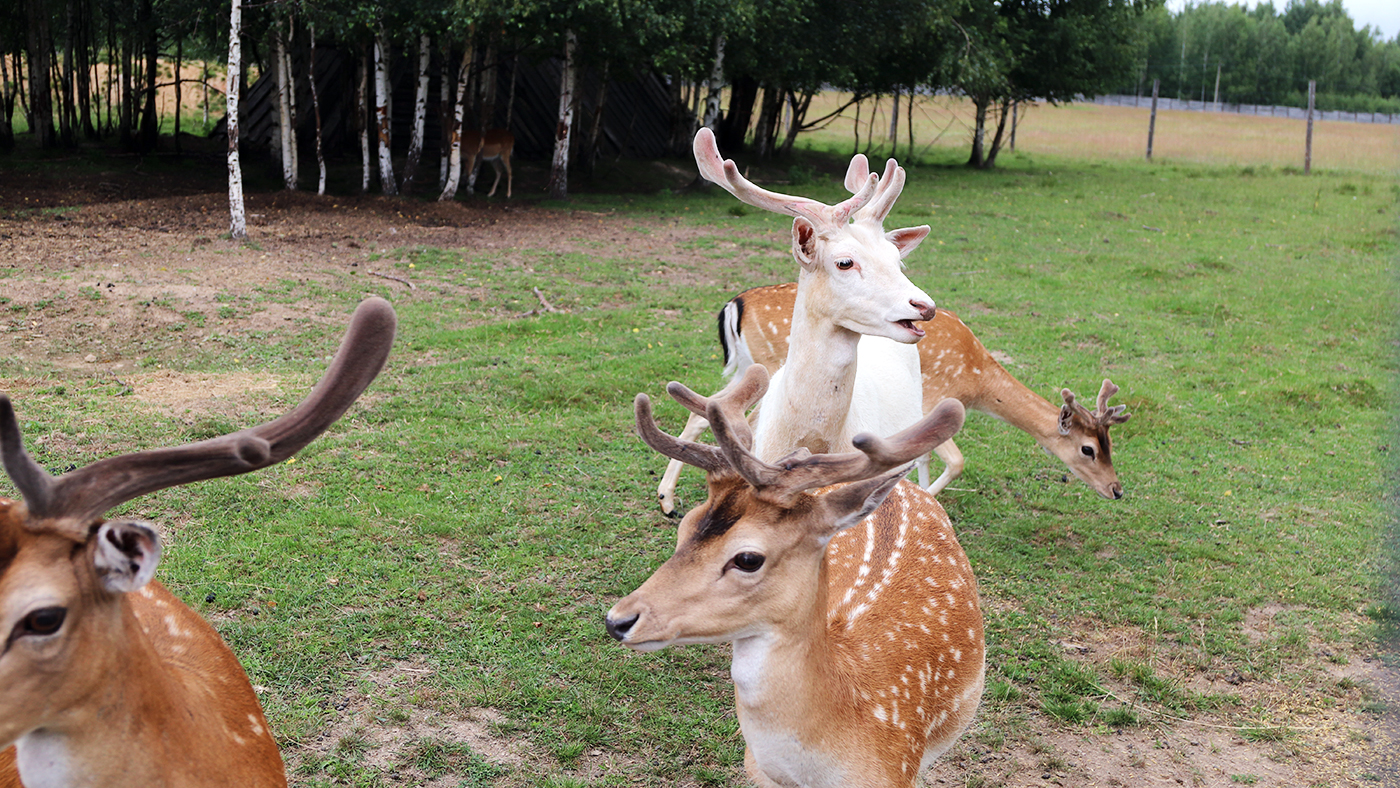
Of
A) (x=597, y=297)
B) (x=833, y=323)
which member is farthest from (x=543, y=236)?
(x=833, y=323)

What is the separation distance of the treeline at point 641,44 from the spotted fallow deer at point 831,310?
892 centimetres

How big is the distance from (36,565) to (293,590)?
282 cm

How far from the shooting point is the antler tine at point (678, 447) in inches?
100

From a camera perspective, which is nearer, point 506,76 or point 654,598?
point 654,598

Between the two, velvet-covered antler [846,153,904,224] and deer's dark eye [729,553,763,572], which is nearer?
deer's dark eye [729,553,763,572]

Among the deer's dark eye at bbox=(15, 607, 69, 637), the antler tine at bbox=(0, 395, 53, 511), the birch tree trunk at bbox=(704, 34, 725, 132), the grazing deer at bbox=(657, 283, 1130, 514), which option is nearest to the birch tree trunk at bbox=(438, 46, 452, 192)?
the birch tree trunk at bbox=(704, 34, 725, 132)

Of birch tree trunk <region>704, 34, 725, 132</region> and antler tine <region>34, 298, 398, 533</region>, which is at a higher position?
birch tree trunk <region>704, 34, 725, 132</region>

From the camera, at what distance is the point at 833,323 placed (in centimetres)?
406

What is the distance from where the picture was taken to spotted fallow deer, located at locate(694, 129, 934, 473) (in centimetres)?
399

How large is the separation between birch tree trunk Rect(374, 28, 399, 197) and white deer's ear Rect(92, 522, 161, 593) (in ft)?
40.2

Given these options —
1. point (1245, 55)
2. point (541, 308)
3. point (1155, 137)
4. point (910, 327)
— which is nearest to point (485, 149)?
point (541, 308)

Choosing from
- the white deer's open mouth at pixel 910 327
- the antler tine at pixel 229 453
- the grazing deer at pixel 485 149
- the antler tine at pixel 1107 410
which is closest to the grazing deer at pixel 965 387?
the antler tine at pixel 1107 410

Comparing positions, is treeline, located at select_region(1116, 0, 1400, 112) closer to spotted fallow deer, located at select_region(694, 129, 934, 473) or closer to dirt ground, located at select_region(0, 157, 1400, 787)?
dirt ground, located at select_region(0, 157, 1400, 787)

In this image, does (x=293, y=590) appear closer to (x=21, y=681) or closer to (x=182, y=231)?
(x=21, y=681)
